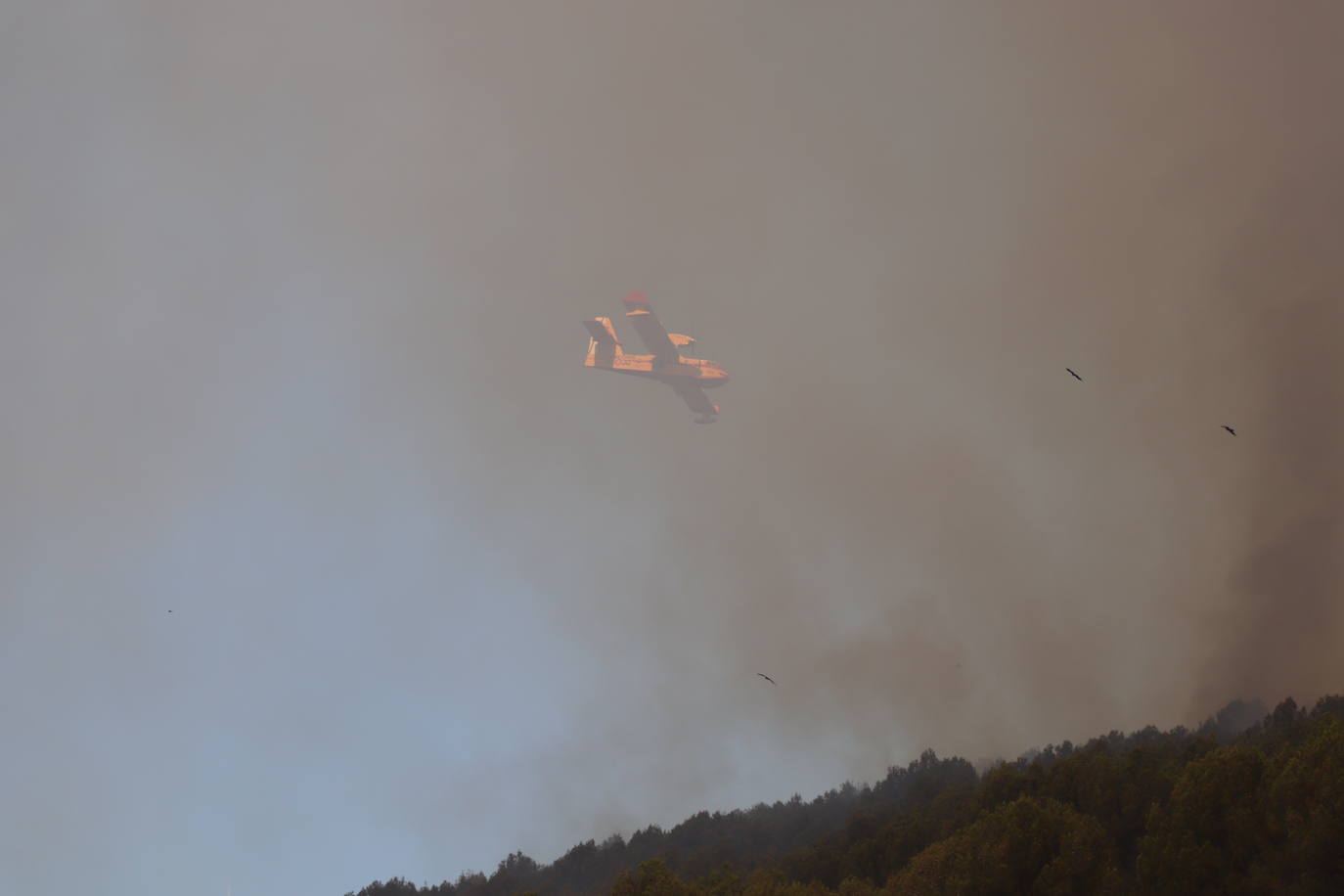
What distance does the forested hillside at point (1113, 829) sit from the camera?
31125 mm

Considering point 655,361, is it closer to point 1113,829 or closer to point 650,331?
point 650,331

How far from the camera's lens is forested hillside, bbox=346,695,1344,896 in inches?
1225

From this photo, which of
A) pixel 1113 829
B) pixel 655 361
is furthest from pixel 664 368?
pixel 1113 829

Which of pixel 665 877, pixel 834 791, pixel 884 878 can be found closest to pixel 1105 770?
pixel 884 878

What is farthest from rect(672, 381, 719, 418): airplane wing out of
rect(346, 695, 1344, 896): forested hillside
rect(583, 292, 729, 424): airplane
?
rect(346, 695, 1344, 896): forested hillside

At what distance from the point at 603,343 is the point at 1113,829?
38679 mm

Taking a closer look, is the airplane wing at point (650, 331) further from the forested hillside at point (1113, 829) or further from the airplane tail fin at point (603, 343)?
the forested hillside at point (1113, 829)

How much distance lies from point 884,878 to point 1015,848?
1384cm

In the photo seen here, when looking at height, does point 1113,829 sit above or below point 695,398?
below

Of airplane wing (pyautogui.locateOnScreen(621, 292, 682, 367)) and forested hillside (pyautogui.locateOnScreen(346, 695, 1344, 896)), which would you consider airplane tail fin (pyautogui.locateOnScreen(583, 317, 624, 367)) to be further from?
forested hillside (pyautogui.locateOnScreen(346, 695, 1344, 896))

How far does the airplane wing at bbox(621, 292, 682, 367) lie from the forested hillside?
25517mm

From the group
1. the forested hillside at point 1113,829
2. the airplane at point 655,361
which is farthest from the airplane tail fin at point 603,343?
the forested hillside at point 1113,829

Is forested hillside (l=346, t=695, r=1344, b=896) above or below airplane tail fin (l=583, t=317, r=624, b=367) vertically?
below

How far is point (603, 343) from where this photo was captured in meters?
69.1
